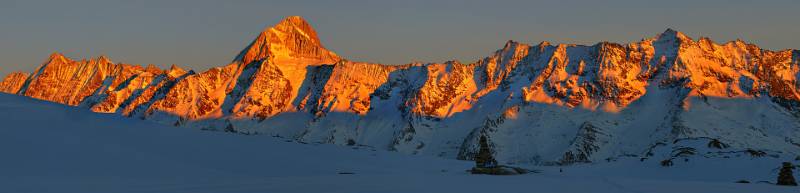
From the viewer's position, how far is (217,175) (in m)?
33.2

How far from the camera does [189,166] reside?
34656 mm

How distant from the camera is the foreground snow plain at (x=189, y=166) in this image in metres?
26.6

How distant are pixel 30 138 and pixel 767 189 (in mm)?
29526

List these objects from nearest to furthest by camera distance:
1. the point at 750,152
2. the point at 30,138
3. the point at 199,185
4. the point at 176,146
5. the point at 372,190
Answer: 1. the point at 372,190
2. the point at 199,185
3. the point at 30,138
4. the point at 176,146
5. the point at 750,152

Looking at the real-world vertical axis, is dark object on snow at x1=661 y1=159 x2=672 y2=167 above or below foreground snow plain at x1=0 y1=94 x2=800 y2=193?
above

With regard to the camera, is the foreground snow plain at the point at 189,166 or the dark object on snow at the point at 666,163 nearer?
the foreground snow plain at the point at 189,166

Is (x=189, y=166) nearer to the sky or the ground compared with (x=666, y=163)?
nearer to the ground

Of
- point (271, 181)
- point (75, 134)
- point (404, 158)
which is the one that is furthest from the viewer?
point (404, 158)

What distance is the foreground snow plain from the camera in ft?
87.4

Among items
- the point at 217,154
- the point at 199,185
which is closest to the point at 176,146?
the point at 217,154

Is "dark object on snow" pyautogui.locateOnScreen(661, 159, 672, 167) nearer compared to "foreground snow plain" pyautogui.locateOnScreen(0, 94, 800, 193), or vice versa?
"foreground snow plain" pyautogui.locateOnScreen(0, 94, 800, 193)

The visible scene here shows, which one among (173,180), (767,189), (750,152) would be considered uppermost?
(750,152)

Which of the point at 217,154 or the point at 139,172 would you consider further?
the point at 217,154

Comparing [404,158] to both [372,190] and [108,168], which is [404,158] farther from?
[372,190]
